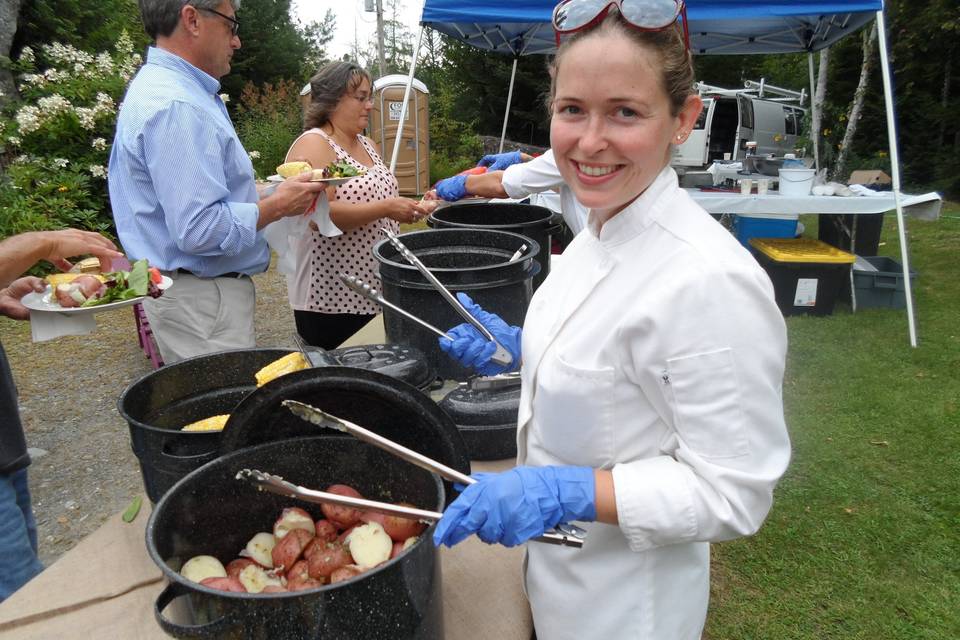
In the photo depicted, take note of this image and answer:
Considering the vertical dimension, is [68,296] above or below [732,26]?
below

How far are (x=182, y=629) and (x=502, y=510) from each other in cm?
51

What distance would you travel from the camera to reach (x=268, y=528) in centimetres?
138

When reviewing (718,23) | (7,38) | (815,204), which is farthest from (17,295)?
(7,38)

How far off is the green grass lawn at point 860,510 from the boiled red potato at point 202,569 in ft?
7.55

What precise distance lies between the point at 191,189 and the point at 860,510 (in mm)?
3579

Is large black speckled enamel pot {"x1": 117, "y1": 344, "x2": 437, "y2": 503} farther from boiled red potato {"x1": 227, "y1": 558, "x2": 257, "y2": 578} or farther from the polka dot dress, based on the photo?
the polka dot dress

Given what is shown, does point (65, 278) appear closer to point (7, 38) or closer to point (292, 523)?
point (292, 523)

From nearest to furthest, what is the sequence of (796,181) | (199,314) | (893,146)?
1. (199,314)
2. (893,146)
3. (796,181)

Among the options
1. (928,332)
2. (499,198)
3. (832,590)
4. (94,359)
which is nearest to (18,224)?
(94,359)

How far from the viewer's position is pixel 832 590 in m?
2.87

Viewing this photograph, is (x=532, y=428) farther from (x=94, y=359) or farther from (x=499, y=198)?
(x=94, y=359)

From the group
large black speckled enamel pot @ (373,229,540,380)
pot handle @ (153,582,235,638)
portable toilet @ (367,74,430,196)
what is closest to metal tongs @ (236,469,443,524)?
pot handle @ (153,582,235,638)

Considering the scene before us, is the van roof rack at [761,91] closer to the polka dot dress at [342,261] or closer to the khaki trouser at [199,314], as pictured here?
the polka dot dress at [342,261]

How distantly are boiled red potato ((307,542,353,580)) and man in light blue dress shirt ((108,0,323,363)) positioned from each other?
1.35m
